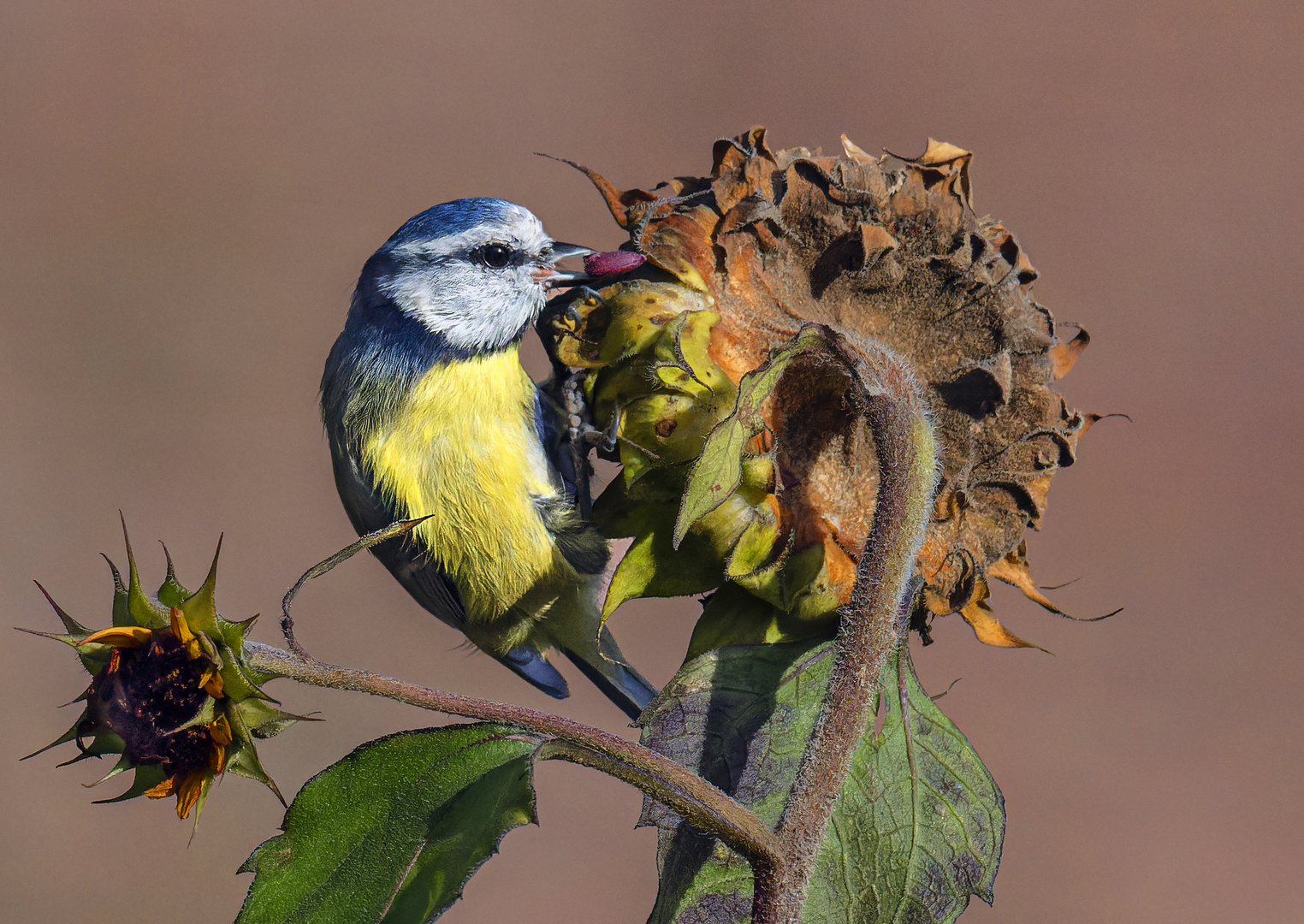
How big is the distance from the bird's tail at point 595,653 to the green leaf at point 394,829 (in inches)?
29.4

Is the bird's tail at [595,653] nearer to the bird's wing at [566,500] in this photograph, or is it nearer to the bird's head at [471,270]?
the bird's wing at [566,500]

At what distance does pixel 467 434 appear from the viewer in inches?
46.6

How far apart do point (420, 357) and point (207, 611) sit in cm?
76

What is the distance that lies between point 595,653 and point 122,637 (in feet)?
2.93

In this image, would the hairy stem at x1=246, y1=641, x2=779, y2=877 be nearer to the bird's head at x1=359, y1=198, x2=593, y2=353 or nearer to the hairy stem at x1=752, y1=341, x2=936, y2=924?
the hairy stem at x1=752, y1=341, x2=936, y2=924

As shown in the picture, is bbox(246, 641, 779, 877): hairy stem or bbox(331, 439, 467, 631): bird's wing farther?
bbox(331, 439, 467, 631): bird's wing

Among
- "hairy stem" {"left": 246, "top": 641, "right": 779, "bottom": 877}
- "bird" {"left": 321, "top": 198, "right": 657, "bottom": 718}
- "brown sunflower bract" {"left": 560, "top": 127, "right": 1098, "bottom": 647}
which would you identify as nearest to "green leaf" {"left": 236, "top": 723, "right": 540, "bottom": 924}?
"hairy stem" {"left": 246, "top": 641, "right": 779, "bottom": 877}

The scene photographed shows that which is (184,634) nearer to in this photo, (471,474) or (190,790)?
(190,790)

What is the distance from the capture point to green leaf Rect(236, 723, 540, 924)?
0.54m

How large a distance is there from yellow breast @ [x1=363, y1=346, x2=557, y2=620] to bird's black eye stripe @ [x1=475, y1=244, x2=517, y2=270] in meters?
0.16

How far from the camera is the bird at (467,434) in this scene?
1190mm

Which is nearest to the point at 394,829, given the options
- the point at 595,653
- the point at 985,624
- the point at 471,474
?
the point at 985,624

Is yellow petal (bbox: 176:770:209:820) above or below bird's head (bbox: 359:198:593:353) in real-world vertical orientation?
below

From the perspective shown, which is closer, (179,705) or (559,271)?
(179,705)
